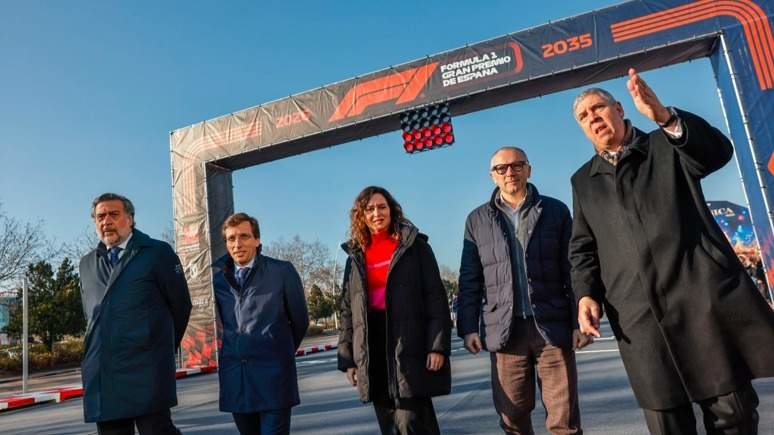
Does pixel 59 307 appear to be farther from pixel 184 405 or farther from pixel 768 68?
pixel 768 68

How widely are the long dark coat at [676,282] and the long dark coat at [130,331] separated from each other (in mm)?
2487

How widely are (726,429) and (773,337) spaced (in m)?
0.37

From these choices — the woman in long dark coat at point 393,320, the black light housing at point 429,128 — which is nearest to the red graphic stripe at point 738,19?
the black light housing at point 429,128

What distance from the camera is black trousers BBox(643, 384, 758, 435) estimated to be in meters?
1.88

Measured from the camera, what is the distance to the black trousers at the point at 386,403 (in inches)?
117

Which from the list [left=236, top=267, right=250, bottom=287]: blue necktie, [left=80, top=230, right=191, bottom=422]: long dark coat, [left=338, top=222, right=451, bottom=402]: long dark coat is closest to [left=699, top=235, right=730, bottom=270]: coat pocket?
[left=338, top=222, right=451, bottom=402]: long dark coat

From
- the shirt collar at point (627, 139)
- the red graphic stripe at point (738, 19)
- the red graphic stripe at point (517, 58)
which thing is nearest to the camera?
the shirt collar at point (627, 139)

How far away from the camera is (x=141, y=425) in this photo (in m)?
3.04

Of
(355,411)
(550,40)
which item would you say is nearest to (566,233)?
(355,411)

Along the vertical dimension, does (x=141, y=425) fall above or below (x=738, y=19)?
below

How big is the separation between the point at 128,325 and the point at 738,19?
443 inches

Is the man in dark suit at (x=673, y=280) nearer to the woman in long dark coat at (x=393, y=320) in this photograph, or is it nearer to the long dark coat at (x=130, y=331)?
the woman in long dark coat at (x=393, y=320)

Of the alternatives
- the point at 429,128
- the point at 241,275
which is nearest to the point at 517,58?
the point at 429,128

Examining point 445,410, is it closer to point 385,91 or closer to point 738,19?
point 385,91
